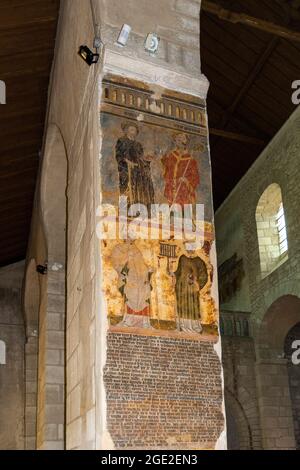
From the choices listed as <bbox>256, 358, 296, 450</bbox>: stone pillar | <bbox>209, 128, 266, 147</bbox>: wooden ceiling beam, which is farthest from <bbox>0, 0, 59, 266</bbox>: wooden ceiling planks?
<bbox>256, 358, 296, 450</bbox>: stone pillar

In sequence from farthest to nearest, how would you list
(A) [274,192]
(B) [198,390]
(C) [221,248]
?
(C) [221,248], (A) [274,192], (B) [198,390]

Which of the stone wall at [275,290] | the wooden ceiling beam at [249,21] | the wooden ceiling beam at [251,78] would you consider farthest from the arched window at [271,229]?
the wooden ceiling beam at [249,21]

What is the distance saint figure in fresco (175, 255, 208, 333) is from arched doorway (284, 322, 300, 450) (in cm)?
794

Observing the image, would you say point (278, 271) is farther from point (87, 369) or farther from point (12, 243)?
point (87, 369)

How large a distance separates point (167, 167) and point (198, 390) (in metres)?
1.87

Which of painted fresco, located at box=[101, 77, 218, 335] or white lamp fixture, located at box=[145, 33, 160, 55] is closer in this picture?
painted fresco, located at box=[101, 77, 218, 335]

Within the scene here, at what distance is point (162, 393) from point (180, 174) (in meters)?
1.86

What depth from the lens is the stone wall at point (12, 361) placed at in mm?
12227

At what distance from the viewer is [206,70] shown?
10.6 meters

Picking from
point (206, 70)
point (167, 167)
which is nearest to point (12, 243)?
point (206, 70)

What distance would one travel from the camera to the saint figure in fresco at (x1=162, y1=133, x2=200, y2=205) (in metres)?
5.03

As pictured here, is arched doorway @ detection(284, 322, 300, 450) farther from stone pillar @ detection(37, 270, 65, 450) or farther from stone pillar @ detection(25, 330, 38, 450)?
stone pillar @ detection(37, 270, 65, 450)

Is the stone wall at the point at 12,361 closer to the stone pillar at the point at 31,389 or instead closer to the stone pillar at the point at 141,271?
the stone pillar at the point at 31,389

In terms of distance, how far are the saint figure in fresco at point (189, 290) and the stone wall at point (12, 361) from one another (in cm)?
860
